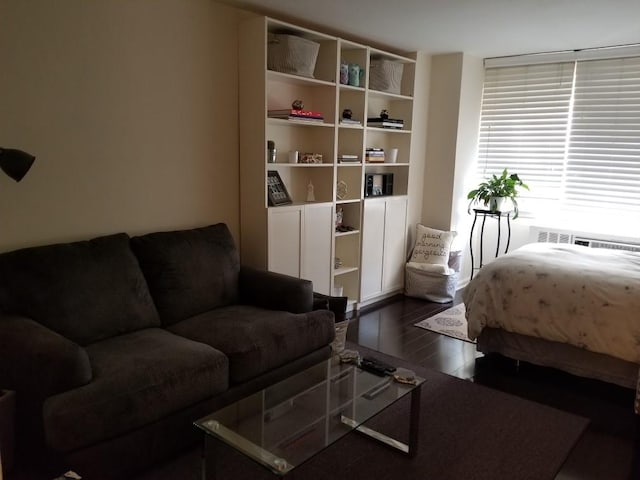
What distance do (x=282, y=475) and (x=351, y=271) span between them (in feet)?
9.36

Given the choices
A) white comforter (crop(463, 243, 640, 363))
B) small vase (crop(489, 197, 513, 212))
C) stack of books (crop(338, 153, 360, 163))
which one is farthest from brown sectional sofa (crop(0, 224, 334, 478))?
small vase (crop(489, 197, 513, 212))

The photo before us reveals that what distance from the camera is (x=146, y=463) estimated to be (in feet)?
7.00

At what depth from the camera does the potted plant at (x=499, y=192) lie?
186 inches

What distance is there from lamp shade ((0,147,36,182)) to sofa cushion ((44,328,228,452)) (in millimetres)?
870

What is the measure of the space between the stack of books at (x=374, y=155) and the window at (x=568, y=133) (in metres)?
1.32

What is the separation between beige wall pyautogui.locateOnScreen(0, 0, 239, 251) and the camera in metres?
→ 2.54

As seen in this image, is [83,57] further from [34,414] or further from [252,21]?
[34,414]

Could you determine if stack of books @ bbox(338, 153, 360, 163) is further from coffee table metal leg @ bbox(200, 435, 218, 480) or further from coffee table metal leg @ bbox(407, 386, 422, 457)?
coffee table metal leg @ bbox(200, 435, 218, 480)

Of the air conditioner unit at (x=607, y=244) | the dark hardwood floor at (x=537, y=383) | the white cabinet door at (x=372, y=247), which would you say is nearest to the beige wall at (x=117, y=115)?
the white cabinet door at (x=372, y=247)

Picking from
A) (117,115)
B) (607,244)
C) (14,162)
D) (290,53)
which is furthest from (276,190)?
(607,244)

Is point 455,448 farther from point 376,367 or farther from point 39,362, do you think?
point 39,362

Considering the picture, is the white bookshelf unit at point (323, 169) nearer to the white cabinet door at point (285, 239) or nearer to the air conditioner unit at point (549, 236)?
the white cabinet door at point (285, 239)

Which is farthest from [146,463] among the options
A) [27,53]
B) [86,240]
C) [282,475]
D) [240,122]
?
[240,122]

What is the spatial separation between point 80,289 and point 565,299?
275 cm
